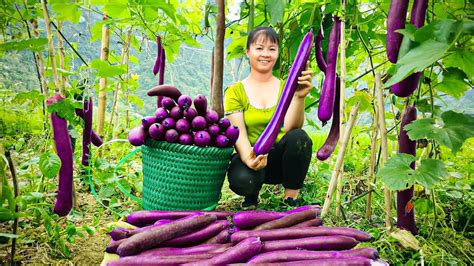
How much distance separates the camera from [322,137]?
3785 mm

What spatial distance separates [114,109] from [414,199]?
2.25 meters

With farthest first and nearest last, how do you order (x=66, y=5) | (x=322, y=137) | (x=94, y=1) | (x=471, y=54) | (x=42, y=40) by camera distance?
(x=322, y=137), (x=94, y=1), (x=66, y=5), (x=42, y=40), (x=471, y=54)

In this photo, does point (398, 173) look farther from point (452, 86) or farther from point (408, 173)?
point (452, 86)

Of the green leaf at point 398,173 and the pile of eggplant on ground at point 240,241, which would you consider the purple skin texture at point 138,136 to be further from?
the green leaf at point 398,173

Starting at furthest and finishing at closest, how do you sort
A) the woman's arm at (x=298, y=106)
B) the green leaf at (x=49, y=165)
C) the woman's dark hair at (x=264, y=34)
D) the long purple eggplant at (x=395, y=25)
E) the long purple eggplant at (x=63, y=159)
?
the woman's dark hair at (x=264, y=34) < the woman's arm at (x=298, y=106) < the long purple eggplant at (x=63, y=159) < the green leaf at (x=49, y=165) < the long purple eggplant at (x=395, y=25)

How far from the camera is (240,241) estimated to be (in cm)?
144

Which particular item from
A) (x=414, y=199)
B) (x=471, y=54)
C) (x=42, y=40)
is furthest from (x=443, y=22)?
(x=42, y=40)

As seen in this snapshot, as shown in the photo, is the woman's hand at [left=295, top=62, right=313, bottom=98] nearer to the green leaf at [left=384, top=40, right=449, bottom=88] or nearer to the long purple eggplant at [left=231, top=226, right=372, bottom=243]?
the long purple eggplant at [left=231, top=226, right=372, bottom=243]

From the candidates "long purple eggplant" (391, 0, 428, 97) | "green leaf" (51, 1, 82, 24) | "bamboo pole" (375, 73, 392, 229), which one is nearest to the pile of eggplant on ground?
"bamboo pole" (375, 73, 392, 229)

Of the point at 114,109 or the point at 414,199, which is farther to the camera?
the point at 114,109

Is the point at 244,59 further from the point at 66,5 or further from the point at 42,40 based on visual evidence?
the point at 42,40

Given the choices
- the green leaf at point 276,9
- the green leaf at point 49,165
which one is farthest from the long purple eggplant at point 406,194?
the green leaf at point 49,165

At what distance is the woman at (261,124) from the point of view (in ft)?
7.07

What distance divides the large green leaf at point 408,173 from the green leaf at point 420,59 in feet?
1.71
